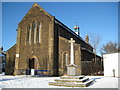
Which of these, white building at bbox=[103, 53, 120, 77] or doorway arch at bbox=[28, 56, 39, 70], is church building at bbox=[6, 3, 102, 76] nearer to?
doorway arch at bbox=[28, 56, 39, 70]

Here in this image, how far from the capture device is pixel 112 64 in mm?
22250

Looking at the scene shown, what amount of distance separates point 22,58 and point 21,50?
1.65m

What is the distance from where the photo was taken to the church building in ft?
76.8

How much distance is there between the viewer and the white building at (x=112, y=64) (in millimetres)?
21578

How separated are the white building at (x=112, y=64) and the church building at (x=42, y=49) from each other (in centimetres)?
347

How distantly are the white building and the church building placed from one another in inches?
137

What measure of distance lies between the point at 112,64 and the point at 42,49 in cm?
1211

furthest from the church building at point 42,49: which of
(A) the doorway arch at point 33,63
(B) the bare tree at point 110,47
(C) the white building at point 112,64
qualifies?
(B) the bare tree at point 110,47

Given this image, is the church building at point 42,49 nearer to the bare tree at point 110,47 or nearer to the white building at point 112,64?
the white building at point 112,64

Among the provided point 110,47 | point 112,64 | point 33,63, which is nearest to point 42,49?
point 33,63

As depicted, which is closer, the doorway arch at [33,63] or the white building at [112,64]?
the white building at [112,64]

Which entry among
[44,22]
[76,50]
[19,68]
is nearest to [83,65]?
[76,50]

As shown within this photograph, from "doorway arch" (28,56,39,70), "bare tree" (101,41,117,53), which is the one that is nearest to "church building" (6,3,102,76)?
"doorway arch" (28,56,39,70)

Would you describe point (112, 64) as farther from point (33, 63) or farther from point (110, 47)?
point (110, 47)
